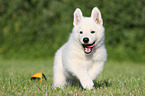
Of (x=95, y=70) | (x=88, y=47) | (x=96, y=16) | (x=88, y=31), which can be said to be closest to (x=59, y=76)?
(x=95, y=70)

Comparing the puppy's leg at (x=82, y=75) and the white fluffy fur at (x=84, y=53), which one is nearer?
the puppy's leg at (x=82, y=75)

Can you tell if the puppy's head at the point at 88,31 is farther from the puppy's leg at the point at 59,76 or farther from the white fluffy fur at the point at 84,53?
the puppy's leg at the point at 59,76

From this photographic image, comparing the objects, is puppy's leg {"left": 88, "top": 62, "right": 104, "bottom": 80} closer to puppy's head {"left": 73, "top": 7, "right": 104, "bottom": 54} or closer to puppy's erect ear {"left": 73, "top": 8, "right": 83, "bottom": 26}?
puppy's head {"left": 73, "top": 7, "right": 104, "bottom": 54}

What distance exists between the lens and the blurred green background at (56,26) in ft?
39.9

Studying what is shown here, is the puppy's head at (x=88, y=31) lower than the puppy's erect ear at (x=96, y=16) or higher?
lower

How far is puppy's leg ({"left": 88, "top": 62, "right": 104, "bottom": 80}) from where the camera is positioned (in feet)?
12.9

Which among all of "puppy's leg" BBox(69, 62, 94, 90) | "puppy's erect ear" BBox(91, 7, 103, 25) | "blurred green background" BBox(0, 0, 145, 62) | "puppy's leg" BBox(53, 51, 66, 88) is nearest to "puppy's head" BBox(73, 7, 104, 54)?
"puppy's erect ear" BBox(91, 7, 103, 25)

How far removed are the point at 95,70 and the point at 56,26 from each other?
9071 millimetres

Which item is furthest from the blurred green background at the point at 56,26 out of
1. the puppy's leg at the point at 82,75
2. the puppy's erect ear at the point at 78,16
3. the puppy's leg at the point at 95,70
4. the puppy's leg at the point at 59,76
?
the puppy's leg at the point at 82,75

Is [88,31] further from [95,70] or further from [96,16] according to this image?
[95,70]

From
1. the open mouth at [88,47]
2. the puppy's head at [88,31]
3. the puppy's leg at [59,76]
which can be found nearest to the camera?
the puppy's head at [88,31]

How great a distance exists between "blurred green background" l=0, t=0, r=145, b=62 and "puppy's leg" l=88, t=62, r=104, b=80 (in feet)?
26.8

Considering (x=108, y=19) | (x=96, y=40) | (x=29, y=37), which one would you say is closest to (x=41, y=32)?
(x=29, y=37)

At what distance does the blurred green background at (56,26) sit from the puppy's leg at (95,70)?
8.18 metres
